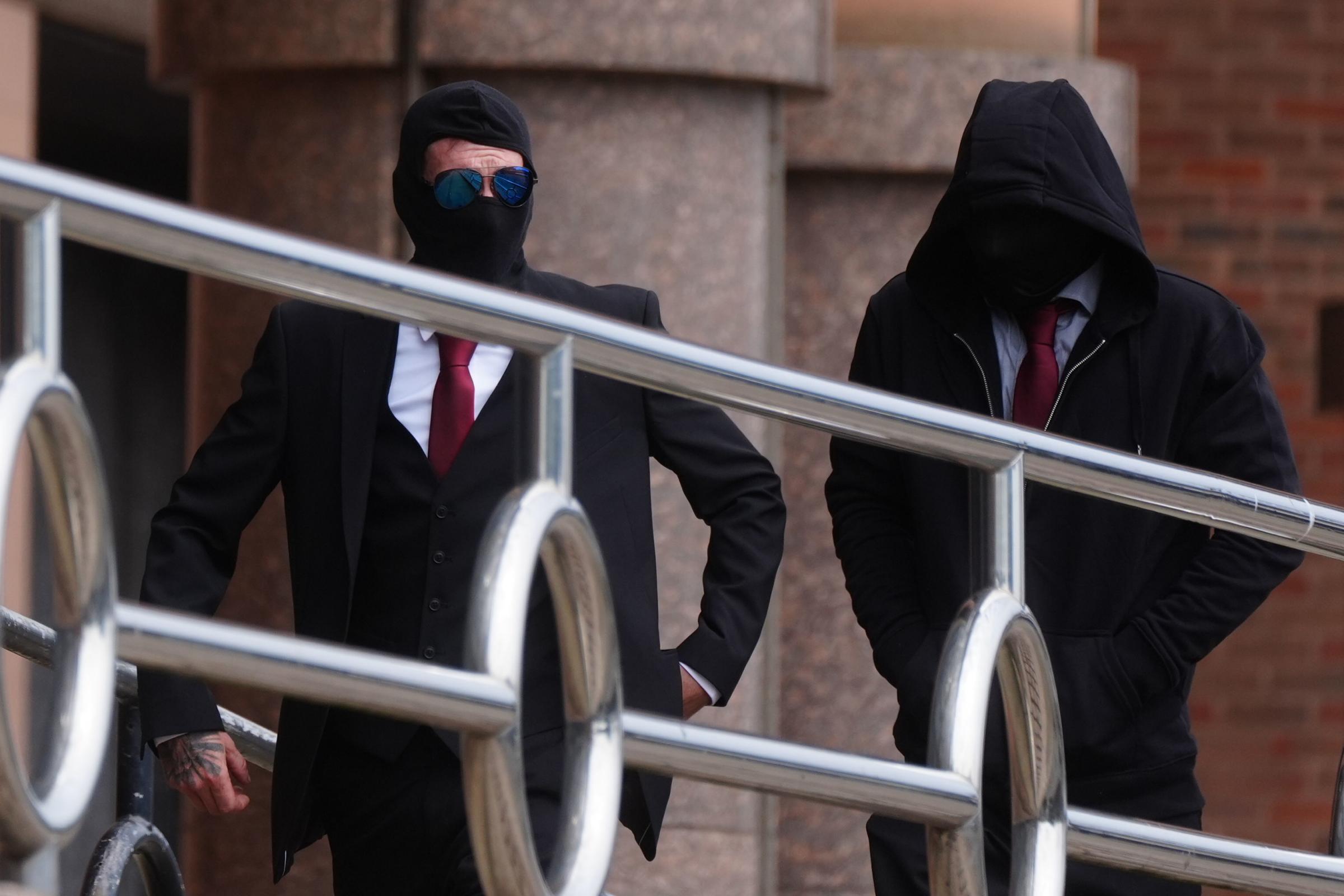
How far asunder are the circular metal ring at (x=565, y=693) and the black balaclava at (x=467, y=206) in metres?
0.73

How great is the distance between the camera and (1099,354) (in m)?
2.88

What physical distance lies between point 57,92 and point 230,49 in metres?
3.09

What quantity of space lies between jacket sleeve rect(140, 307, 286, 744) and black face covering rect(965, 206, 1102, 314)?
87 centimetres

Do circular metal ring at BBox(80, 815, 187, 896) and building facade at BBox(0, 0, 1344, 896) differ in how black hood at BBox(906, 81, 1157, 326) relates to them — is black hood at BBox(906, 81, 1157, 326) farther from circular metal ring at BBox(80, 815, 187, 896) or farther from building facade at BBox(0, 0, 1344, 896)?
building facade at BBox(0, 0, 1344, 896)

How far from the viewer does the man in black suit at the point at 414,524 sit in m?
2.74

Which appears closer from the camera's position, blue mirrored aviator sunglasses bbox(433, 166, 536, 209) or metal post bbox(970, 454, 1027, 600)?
metal post bbox(970, 454, 1027, 600)

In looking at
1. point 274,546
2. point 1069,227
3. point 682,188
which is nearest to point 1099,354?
point 1069,227

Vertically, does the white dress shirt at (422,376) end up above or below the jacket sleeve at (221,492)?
above

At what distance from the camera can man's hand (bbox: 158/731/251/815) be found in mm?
2697

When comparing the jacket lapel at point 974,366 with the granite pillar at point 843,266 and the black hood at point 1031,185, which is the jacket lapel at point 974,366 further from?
the granite pillar at point 843,266

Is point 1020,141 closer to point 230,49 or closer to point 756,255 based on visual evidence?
point 756,255

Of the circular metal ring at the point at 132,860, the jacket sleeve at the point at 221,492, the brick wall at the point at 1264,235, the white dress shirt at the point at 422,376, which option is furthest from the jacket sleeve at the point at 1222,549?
the brick wall at the point at 1264,235

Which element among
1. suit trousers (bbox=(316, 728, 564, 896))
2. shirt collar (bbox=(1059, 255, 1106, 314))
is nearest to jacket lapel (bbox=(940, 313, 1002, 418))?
shirt collar (bbox=(1059, 255, 1106, 314))

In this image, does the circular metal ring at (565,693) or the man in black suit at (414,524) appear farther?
the man in black suit at (414,524)
